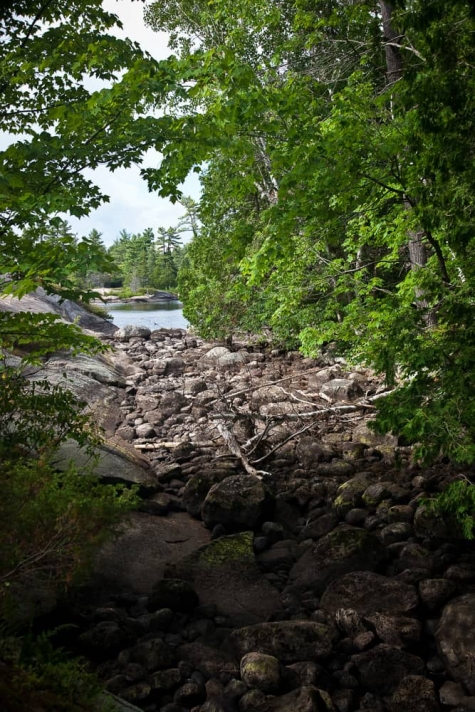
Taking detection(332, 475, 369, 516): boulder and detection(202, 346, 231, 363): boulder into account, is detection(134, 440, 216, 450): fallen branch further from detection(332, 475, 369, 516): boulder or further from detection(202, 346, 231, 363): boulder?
detection(202, 346, 231, 363): boulder

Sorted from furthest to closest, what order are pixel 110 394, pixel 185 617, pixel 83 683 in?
pixel 110 394, pixel 185 617, pixel 83 683

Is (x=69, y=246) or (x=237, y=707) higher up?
(x=69, y=246)

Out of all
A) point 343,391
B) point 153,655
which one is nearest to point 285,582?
point 153,655

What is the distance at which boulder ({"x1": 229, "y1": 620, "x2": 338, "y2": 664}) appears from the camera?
4.56 metres

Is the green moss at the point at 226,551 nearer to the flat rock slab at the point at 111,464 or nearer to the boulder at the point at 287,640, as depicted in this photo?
the boulder at the point at 287,640

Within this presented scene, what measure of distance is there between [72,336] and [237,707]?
11.1 ft

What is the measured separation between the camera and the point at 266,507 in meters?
7.69

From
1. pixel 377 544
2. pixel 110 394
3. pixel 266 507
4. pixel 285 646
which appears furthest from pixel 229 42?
pixel 285 646

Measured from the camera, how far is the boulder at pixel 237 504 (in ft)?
24.9

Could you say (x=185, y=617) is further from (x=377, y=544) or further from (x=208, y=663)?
(x=377, y=544)

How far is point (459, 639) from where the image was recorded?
4.39 metres

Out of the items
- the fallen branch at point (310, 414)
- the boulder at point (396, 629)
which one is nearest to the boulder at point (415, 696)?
the boulder at point (396, 629)

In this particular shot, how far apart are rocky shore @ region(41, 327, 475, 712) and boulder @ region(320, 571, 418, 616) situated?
1cm

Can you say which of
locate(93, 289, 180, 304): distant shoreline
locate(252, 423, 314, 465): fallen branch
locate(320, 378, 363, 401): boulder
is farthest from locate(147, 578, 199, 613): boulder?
locate(93, 289, 180, 304): distant shoreline
